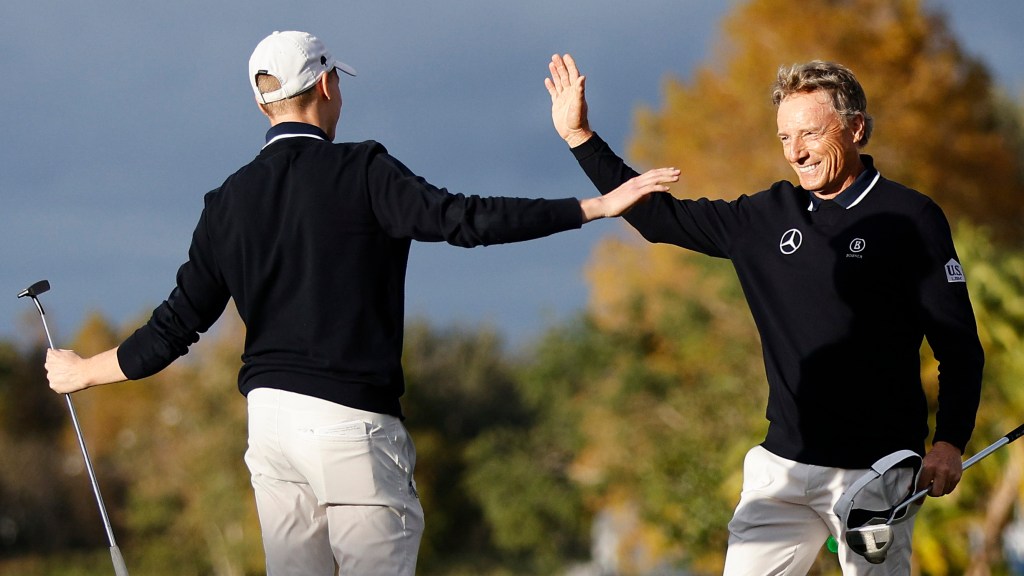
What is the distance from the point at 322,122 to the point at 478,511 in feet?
133

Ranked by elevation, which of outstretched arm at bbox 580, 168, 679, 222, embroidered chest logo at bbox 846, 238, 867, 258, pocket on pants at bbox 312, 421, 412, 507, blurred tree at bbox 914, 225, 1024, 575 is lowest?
blurred tree at bbox 914, 225, 1024, 575

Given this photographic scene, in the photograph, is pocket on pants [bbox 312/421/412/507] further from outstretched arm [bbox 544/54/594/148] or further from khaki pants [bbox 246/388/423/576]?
outstretched arm [bbox 544/54/594/148]

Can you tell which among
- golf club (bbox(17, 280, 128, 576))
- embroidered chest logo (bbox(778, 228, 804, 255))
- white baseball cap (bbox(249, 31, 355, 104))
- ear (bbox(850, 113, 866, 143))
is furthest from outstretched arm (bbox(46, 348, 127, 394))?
ear (bbox(850, 113, 866, 143))

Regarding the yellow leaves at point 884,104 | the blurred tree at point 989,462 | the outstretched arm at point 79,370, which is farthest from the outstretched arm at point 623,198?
the yellow leaves at point 884,104

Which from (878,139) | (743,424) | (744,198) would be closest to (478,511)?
(878,139)

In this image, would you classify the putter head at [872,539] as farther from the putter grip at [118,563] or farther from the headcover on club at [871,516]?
the putter grip at [118,563]

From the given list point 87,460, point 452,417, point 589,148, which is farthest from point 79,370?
point 452,417

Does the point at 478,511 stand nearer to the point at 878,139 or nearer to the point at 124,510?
the point at 124,510

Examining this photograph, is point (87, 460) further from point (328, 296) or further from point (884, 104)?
point (884, 104)

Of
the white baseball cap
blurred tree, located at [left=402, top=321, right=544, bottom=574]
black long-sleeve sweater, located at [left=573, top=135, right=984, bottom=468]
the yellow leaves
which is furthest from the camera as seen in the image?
blurred tree, located at [left=402, top=321, right=544, bottom=574]

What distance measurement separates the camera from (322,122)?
12.6ft

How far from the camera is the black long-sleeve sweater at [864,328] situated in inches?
154

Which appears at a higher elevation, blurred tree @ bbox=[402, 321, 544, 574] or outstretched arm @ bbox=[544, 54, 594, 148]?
outstretched arm @ bbox=[544, 54, 594, 148]

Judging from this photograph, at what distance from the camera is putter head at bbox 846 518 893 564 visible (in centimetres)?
376
